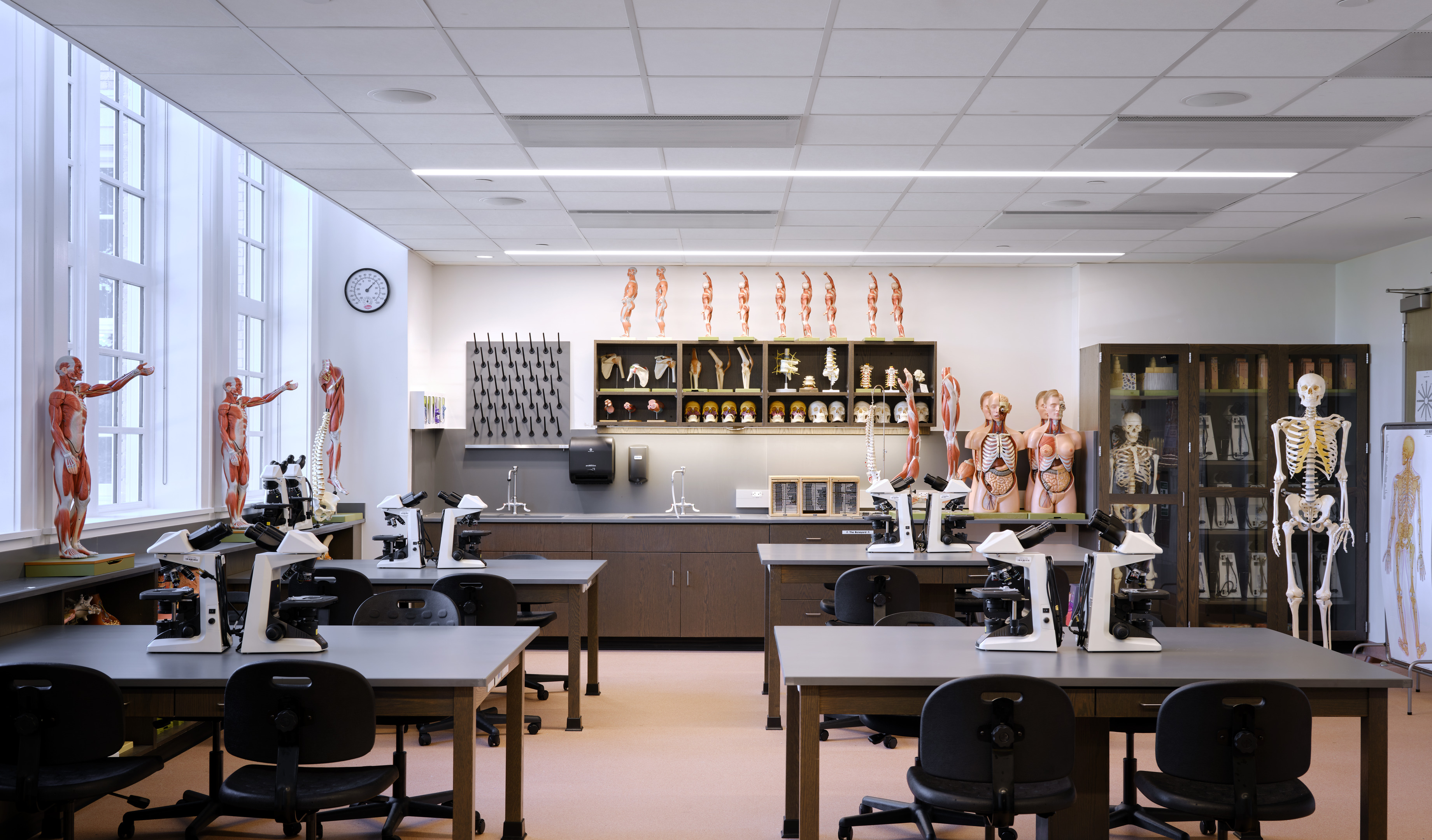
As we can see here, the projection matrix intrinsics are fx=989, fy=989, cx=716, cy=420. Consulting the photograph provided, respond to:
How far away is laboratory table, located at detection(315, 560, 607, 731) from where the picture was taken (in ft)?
16.7

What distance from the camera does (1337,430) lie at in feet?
22.2

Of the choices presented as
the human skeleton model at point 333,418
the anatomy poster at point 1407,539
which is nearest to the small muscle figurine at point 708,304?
the human skeleton model at point 333,418

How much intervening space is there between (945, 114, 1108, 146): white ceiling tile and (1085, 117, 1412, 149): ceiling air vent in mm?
126

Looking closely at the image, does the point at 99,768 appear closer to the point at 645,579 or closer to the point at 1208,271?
the point at 645,579

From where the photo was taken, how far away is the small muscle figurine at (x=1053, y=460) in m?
7.46

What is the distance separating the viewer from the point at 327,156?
4.89 metres

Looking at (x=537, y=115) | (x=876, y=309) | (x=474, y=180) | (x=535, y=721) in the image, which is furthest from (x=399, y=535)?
(x=876, y=309)

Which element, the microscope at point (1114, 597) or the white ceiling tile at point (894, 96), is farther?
the white ceiling tile at point (894, 96)

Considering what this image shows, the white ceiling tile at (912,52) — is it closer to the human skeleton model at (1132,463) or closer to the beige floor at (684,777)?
the beige floor at (684,777)

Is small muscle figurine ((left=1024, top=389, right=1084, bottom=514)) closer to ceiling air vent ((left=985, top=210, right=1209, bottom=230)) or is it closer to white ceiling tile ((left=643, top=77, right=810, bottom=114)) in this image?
ceiling air vent ((left=985, top=210, right=1209, bottom=230))

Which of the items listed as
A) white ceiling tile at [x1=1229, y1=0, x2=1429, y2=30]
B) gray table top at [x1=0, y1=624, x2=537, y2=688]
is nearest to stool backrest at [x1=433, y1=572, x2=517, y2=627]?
gray table top at [x1=0, y1=624, x2=537, y2=688]

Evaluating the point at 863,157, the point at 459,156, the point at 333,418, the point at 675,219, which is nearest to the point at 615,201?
the point at 675,219

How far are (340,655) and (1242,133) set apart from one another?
4.24m

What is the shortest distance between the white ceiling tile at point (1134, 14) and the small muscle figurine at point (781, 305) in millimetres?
4576
